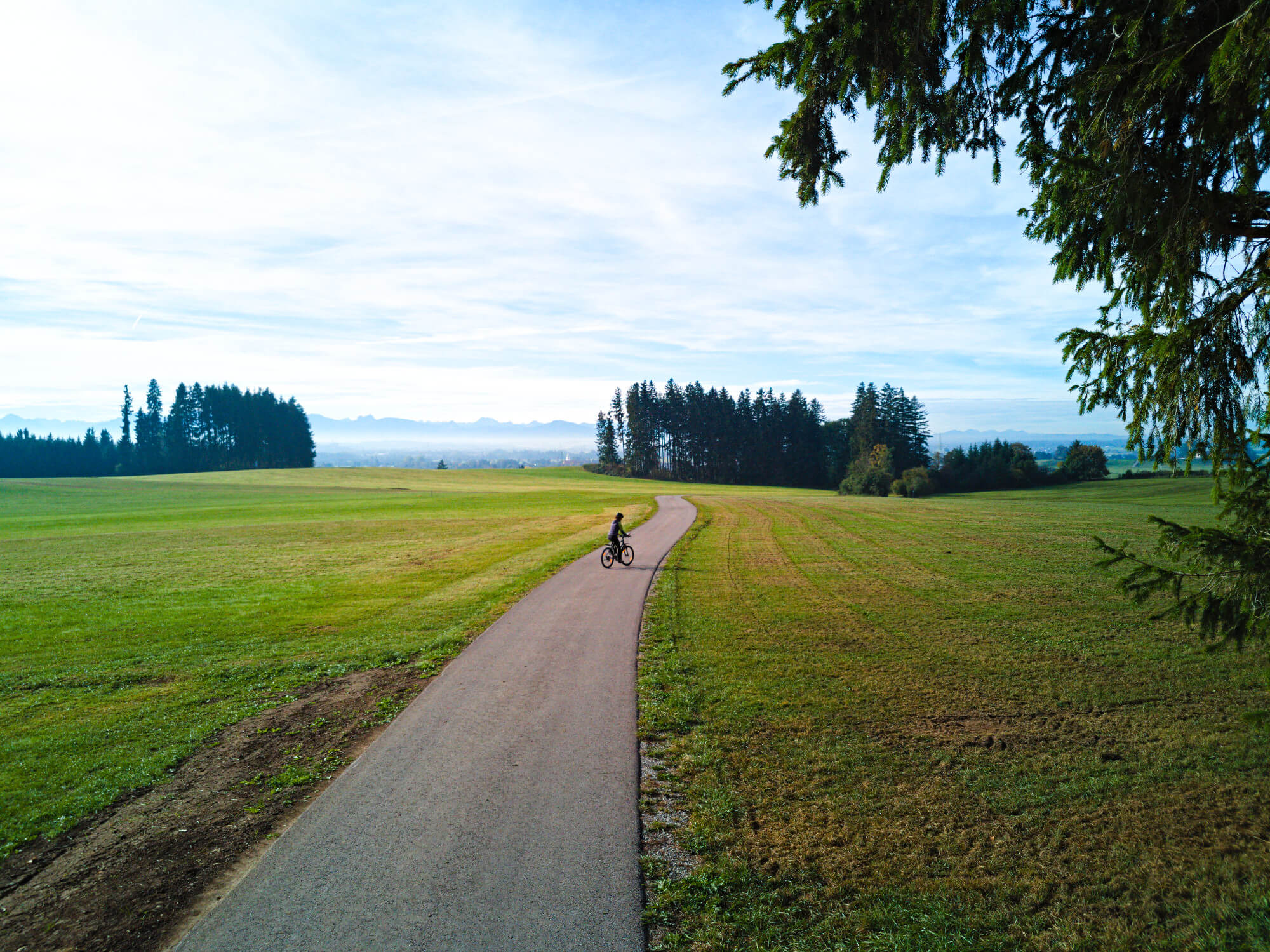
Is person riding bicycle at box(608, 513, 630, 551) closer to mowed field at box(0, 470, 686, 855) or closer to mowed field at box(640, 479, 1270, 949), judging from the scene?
mowed field at box(0, 470, 686, 855)

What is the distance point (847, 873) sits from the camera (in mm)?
5051

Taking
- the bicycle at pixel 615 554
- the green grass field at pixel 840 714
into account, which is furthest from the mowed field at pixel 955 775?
the bicycle at pixel 615 554

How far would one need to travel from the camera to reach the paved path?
174 inches

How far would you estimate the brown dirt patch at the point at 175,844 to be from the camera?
471 cm

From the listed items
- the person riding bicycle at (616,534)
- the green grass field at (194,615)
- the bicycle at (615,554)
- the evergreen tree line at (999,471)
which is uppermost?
the evergreen tree line at (999,471)

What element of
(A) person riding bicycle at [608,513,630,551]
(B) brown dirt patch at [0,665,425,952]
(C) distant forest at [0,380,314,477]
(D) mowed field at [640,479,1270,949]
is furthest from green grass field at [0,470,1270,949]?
(C) distant forest at [0,380,314,477]

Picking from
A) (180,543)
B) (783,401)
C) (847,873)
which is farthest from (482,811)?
(783,401)

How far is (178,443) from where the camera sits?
112 metres

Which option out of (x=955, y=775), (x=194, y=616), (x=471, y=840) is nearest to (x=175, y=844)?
(x=471, y=840)

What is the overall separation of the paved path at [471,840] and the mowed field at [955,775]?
0.53m

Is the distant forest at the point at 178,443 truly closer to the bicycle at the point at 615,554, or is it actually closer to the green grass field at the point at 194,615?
the green grass field at the point at 194,615

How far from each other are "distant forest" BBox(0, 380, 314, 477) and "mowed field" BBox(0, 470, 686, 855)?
8365cm

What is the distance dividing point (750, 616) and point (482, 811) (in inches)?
349

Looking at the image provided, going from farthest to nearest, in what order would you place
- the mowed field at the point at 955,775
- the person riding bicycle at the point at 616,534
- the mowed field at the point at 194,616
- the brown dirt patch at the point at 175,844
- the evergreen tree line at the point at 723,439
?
1. the evergreen tree line at the point at 723,439
2. the person riding bicycle at the point at 616,534
3. the mowed field at the point at 194,616
4. the brown dirt patch at the point at 175,844
5. the mowed field at the point at 955,775
